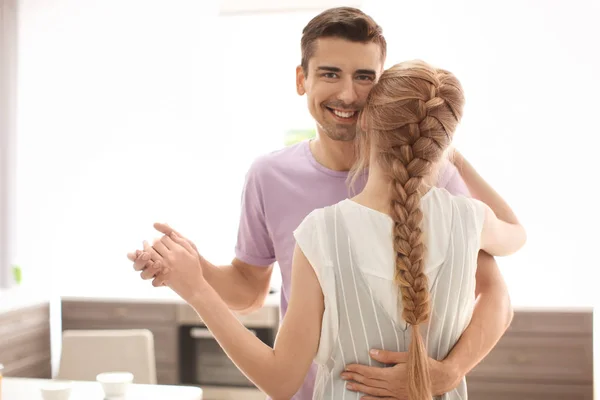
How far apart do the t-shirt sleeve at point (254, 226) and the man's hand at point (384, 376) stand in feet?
2.02

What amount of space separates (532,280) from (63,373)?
109 inches

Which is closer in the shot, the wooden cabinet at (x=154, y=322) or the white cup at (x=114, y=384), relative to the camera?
the white cup at (x=114, y=384)

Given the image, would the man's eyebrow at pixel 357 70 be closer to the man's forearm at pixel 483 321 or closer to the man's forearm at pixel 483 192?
the man's forearm at pixel 483 192

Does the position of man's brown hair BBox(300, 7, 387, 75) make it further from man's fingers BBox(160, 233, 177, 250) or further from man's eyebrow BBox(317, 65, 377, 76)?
man's fingers BBox(160, 233, 177, 250)

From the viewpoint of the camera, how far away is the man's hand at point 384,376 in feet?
3.96

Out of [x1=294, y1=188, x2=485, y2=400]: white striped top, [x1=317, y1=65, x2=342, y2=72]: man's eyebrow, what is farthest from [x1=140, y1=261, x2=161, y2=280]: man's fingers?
[x1=317, y1=65, x2=342, y2=72]: man's eyebrow

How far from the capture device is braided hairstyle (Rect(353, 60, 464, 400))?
118 cm

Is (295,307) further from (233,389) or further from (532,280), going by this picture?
(532,280)

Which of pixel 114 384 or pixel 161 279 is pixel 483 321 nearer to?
pixel 161 279

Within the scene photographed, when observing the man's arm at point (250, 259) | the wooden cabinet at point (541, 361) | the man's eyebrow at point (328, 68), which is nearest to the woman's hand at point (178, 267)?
the man's arm at point (250, 259)

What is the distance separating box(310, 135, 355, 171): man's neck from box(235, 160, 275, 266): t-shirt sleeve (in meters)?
0.16

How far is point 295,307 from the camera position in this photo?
1210mm

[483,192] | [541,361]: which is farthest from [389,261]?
[541,361]

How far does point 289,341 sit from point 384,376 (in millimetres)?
171
